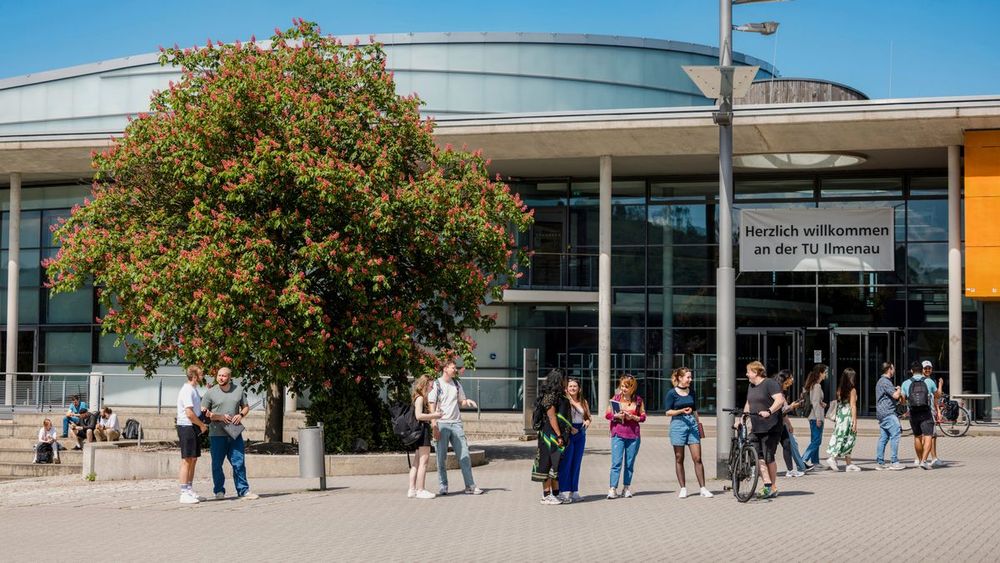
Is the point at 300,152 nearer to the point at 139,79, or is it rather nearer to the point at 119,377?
the point at 119,377

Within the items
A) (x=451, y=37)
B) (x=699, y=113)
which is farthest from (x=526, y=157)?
(x=451, y=37)

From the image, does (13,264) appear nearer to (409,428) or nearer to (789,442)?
(409,428)

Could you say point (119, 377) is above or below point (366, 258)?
below

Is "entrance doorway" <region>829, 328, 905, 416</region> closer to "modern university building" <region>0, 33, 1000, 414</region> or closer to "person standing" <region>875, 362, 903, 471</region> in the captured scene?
"modern university building" <region>0, 33, 1000, 414</region>

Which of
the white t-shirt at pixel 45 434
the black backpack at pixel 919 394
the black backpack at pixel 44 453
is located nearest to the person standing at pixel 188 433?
the black backpack at pixel 919 394

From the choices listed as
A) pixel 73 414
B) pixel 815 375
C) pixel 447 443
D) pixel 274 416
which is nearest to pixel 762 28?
pixel 815 375

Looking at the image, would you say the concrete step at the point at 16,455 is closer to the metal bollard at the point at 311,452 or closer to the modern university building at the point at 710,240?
the modern university building at the point at 710,240

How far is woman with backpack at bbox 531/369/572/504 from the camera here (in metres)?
13.8

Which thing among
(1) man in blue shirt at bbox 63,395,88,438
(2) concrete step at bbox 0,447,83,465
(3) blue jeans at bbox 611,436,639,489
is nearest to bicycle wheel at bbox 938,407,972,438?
(3) blue jeans at bbox 611,436,639,489

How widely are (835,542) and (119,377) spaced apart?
23.0 m

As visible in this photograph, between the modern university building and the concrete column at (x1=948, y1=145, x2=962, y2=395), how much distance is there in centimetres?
5

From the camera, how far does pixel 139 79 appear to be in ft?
153

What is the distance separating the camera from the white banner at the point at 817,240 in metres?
32.1

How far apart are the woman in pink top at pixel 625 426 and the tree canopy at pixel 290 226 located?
5443 millimetres
